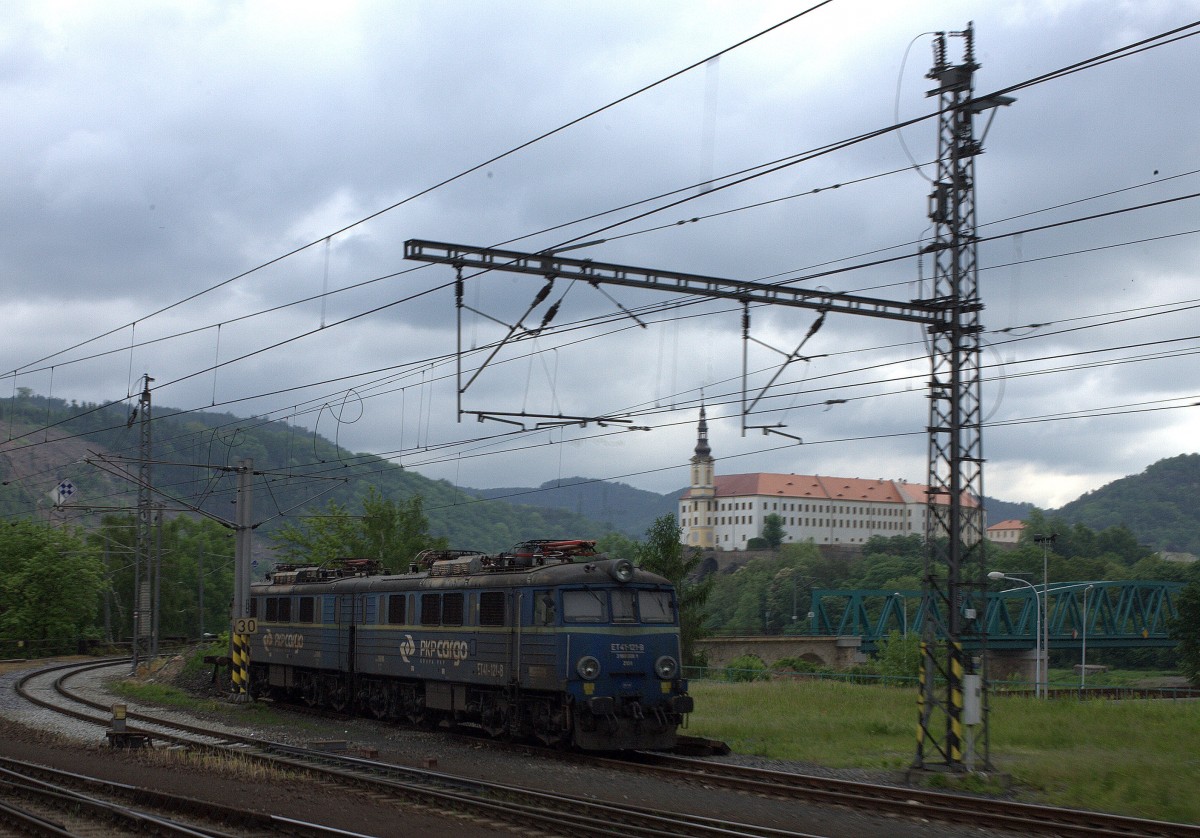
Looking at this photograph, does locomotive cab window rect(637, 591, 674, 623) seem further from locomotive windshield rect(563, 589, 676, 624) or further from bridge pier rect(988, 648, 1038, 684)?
bridge pier rect(988, 648, 1038, 684)

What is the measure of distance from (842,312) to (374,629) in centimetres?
1510

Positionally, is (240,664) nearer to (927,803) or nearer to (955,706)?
(955,706)

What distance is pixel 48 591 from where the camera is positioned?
231ft

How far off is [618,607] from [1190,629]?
6534cm

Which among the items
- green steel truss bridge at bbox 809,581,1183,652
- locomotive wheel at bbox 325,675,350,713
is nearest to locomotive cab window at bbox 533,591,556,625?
locomotive wheel at bbox 325,675,350,713

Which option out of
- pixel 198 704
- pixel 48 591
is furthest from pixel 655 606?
pixel 48 591

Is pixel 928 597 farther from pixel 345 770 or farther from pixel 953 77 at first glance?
pixel 345 770

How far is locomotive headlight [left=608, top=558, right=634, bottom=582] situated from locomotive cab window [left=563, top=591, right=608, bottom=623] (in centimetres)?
45

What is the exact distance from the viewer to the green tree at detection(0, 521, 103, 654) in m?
69.2

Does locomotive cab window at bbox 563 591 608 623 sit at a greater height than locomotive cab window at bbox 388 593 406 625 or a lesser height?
greater

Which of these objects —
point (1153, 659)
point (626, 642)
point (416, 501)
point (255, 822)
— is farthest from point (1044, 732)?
point (1153, 659)

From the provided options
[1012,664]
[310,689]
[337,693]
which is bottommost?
[1012,664]

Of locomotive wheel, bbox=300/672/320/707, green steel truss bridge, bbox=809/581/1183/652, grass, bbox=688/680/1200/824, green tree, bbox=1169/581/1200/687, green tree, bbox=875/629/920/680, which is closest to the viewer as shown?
grass, bbox=688/680/1200/824

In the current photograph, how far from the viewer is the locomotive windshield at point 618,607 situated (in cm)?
2347
